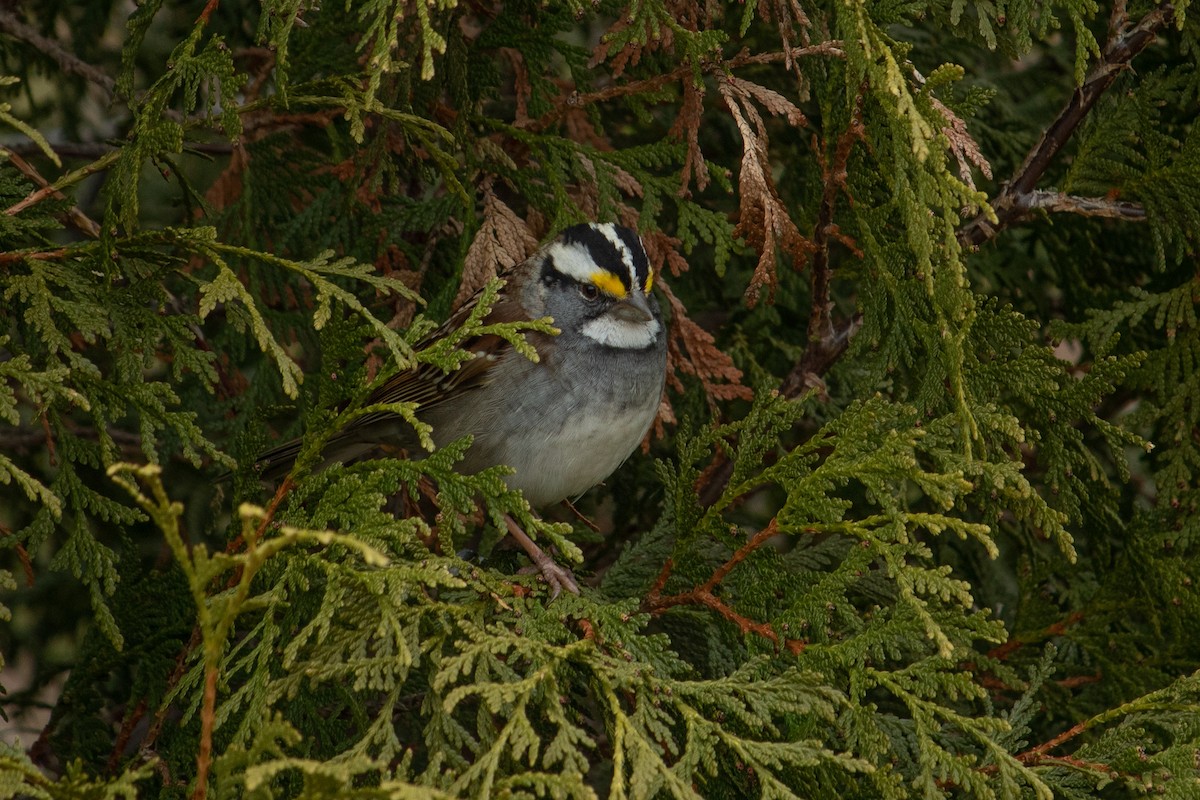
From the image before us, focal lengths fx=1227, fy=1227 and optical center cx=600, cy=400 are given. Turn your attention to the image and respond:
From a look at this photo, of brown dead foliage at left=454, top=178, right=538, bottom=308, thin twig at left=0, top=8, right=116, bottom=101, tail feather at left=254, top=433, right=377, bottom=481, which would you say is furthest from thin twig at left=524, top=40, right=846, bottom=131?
thin twig at left=0, top=8, right=116, bottom=101

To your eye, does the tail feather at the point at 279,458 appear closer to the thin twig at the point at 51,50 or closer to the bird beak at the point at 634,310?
the bird beak at the point at 634,310

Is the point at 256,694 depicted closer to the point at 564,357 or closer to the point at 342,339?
the point at 342,339

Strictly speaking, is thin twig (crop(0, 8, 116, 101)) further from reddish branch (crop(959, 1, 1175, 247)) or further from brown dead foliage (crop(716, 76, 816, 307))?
reddish branch (crop(959, 1, 1175, 247))

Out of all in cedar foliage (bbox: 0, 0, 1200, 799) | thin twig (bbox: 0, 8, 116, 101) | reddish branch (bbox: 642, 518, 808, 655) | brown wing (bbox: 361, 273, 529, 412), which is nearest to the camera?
cedar foliage (bbox: 0, 0, 1200, 799)

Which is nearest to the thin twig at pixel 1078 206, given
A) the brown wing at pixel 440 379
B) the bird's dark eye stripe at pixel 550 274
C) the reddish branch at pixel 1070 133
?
the reddish branch at pixel 1070 133

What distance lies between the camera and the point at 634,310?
3.27m

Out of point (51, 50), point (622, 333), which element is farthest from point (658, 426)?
point (51, 50)

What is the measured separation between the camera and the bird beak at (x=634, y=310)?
3264mm

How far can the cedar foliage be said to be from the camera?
2.24 meters

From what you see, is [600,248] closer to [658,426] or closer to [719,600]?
[658,426]

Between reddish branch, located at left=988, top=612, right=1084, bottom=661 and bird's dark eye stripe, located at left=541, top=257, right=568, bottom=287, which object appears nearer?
reddish branch, located at left=988, top=612, right=1084, bottom=661

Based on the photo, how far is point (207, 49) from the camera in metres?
2.55

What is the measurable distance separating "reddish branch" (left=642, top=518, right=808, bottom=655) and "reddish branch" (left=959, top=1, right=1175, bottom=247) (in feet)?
3.05

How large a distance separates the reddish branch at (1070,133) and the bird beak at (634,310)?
0.84m
